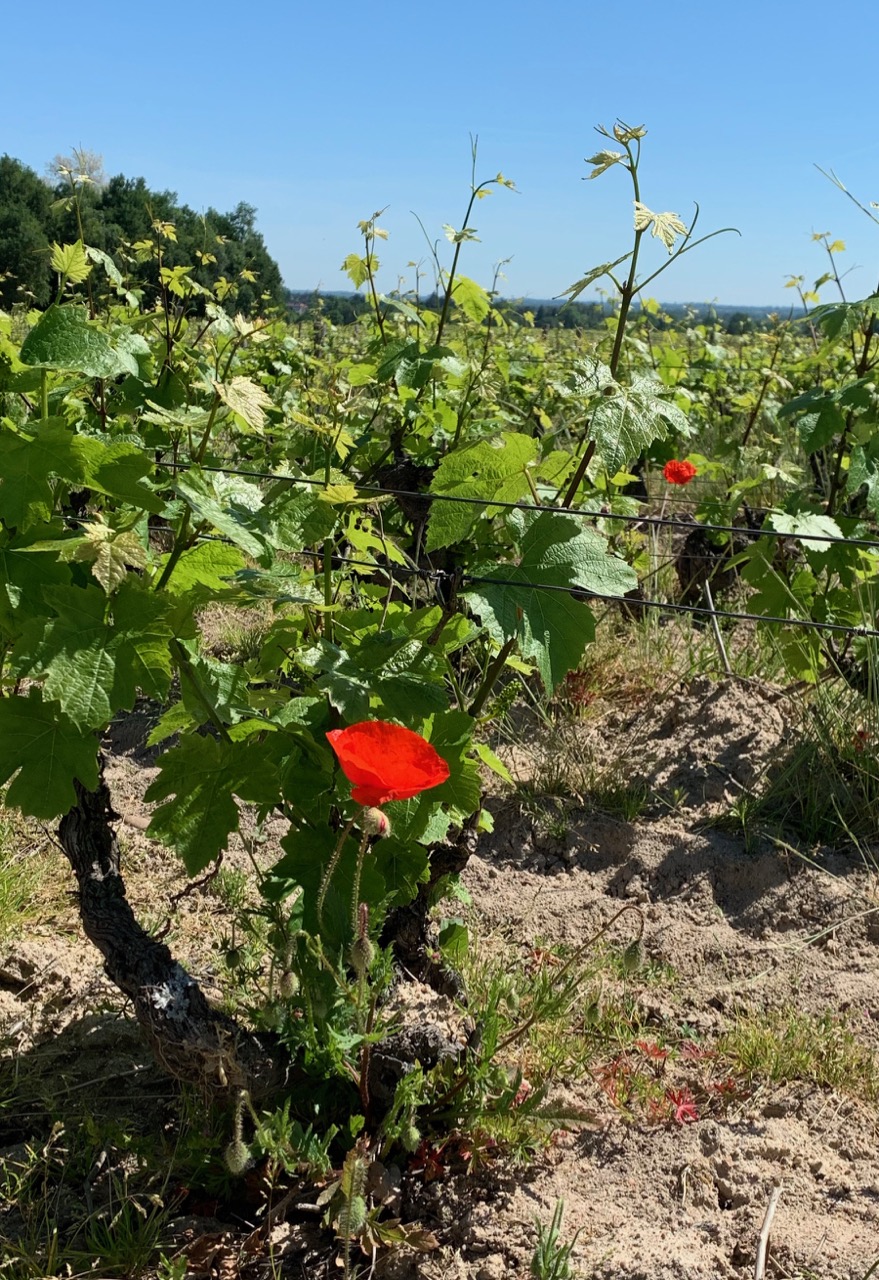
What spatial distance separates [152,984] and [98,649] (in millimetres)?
638

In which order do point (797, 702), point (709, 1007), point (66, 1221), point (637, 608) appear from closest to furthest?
point (66, 1221)
point (709, 1007)
point (797, 702)
point (637, 608)

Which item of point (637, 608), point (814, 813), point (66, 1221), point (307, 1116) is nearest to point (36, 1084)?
point (66, 1221)

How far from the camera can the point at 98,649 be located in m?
1.27

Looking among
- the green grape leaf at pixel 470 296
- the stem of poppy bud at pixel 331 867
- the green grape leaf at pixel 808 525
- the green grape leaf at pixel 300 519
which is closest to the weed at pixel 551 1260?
the stem of poppy bud at pixel 331 867

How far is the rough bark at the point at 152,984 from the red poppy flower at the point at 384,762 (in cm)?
66

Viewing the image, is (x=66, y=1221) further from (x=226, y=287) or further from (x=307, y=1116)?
(x=226, y=287)

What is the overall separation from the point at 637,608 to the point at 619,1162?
2.69 meters

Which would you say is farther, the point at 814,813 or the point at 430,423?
the point at 430,423

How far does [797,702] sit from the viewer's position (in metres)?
3.03

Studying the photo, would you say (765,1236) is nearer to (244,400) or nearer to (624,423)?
(624,423)

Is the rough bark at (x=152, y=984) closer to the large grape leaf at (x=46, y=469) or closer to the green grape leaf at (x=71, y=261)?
the large grape leaf at (x=46, y=469)

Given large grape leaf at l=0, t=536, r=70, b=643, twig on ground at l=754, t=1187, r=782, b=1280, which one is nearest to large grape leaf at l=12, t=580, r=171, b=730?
large grape leaf at l=0, t=536, r=70, b=643

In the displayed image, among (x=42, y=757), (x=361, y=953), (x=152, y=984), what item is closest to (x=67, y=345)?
(x=42, y=757)

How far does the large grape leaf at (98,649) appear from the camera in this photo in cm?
125
